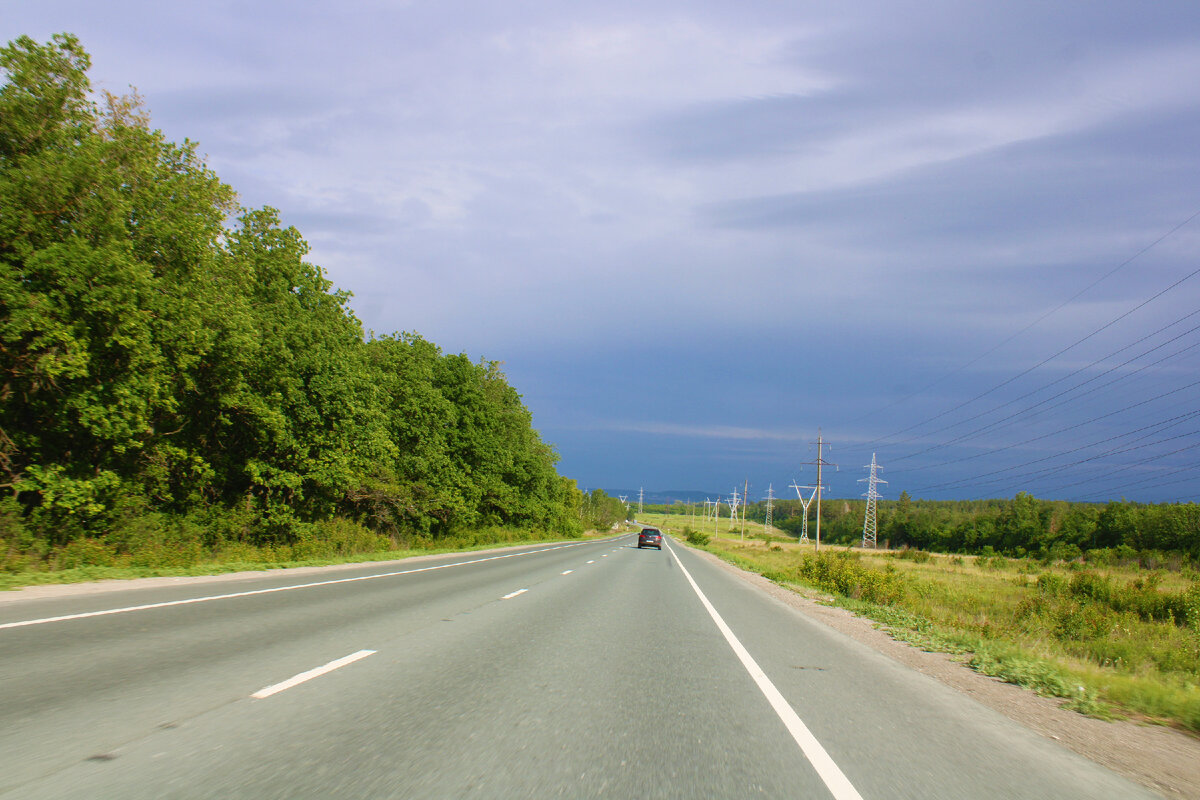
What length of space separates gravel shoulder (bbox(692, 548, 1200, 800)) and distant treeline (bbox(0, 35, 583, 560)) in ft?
55.3

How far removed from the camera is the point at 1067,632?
17.6 meters

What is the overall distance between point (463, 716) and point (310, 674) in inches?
73.3

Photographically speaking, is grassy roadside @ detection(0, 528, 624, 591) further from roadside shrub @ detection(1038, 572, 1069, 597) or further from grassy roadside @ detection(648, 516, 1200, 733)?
roadside shrub @ detection(1038, 572, 1069, 597)

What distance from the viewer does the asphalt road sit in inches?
155

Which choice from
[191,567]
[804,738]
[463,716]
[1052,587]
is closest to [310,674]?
[463,716]

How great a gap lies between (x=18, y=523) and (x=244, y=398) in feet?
34.0

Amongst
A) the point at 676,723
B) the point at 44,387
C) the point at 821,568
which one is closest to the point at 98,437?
the point at 44,387

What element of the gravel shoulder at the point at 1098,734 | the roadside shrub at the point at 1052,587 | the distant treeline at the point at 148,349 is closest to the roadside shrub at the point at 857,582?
the roadside shrub at the point at 1052,587

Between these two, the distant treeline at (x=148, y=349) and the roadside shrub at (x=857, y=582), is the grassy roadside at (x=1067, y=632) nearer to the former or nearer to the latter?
the roadside shrub at (x=857, y=582)

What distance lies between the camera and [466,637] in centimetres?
910

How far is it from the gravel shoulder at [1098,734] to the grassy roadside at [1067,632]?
339 mm

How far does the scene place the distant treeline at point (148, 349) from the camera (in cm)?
1692

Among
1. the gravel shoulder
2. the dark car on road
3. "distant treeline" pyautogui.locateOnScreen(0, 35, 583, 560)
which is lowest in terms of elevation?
the dark car on road

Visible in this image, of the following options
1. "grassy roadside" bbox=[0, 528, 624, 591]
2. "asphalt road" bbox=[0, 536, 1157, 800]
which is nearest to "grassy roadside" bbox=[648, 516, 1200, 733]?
"asphalt road" bbox=[0, 536, 1157, 800]
